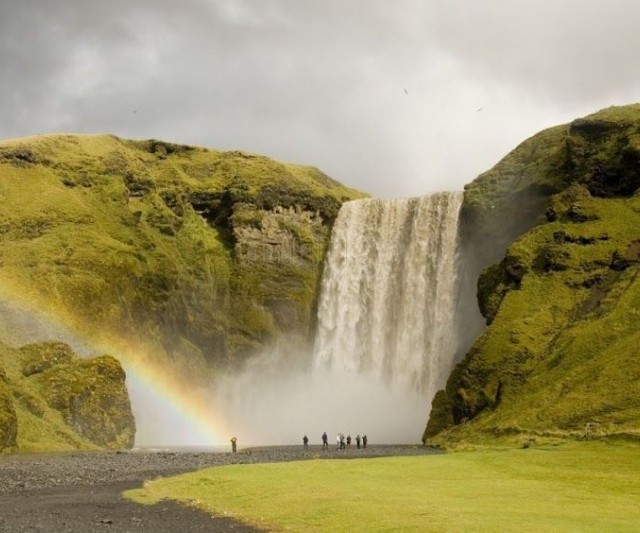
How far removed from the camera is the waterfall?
99.5 m

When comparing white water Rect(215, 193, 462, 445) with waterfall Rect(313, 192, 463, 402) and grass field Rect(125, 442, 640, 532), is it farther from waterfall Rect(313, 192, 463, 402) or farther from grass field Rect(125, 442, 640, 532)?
grass field Rect(125, 442, 640, 532)

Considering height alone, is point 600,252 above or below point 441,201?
below

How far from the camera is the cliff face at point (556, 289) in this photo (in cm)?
5619

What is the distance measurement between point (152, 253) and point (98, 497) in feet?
280

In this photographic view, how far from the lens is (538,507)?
25.5 m

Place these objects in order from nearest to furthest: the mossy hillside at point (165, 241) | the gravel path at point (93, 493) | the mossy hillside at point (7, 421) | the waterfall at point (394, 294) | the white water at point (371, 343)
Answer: the gravel path at point (93, 493) → the mossy hillside at point (7, 421) → the white water at point (371, 343) → the waterfall at point (394, 294) → the mossy hillside at point (165, 241)

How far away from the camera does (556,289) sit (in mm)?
76188

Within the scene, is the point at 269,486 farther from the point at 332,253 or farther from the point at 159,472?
the point at 332,253

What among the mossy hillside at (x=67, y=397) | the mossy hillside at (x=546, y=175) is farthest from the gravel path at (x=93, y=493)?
the mossy hillside at (x=546, y=175)

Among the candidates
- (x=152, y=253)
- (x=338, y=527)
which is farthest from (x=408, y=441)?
(x=338, y=527)

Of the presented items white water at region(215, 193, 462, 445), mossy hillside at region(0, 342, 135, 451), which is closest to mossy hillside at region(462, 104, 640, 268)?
white water at region(215, 193, 462, 445)

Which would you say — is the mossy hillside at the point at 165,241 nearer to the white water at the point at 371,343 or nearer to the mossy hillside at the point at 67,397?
the white water at the point at 371,343

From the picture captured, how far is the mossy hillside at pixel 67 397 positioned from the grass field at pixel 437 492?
116ft

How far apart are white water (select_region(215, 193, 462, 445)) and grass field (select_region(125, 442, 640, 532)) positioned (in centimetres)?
4796
